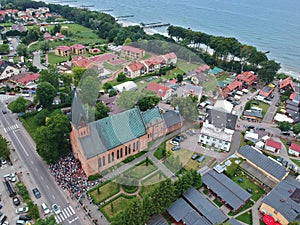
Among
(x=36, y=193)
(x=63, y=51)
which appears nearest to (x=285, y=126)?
(x=36, y=193)

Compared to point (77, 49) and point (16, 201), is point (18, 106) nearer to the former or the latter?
point (16, 201)

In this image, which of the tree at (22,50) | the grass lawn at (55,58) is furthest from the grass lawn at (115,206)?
the tree at (22,50)

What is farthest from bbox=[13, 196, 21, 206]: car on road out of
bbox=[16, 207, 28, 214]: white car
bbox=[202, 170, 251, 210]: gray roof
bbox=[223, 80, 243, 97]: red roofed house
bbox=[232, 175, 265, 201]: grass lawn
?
bbox=[223, 80, 243, 97]: red roofed house

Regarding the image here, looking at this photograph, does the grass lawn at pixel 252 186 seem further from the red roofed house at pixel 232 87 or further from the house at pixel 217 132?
the red roofed house at pixel 232 87

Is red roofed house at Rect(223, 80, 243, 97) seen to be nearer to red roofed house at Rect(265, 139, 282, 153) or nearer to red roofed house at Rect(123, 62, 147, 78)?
red roofed house at Rect(265, 139, 282, 153)

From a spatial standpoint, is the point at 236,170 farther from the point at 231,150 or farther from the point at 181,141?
the point at 181,141
